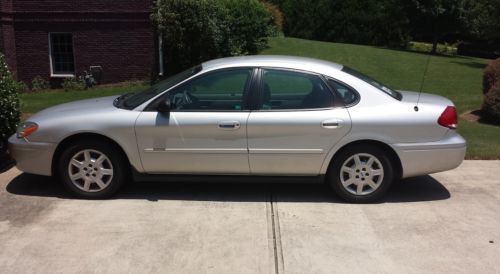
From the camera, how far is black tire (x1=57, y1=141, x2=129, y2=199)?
564 centimetres

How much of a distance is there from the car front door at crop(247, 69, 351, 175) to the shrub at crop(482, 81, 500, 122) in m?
5.71

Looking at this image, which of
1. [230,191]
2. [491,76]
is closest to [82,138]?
[230,191]

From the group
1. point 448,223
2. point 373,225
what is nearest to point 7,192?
point 373,225

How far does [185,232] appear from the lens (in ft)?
16.1

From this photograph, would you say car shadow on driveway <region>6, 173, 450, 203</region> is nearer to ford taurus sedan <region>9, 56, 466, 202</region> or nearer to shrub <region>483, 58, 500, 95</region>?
ford taurus sedan <region>9, 56, 466, 202</region>

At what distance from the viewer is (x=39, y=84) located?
53.0 feet

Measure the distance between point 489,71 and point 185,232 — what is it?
825 centimetres

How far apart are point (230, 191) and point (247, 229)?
3.68 ft

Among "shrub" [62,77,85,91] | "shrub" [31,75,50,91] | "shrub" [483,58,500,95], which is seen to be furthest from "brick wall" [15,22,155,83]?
"shrub" [483,58,500,95]

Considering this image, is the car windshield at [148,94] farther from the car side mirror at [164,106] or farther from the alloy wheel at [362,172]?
the alloy wheel at [362,172]

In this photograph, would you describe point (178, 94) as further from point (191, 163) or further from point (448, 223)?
point (448, 223)

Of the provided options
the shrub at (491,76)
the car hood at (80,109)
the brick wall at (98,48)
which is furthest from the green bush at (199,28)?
the car hood at (80,109)

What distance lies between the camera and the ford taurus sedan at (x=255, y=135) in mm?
5512

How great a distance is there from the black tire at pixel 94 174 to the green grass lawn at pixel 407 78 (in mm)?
3199
